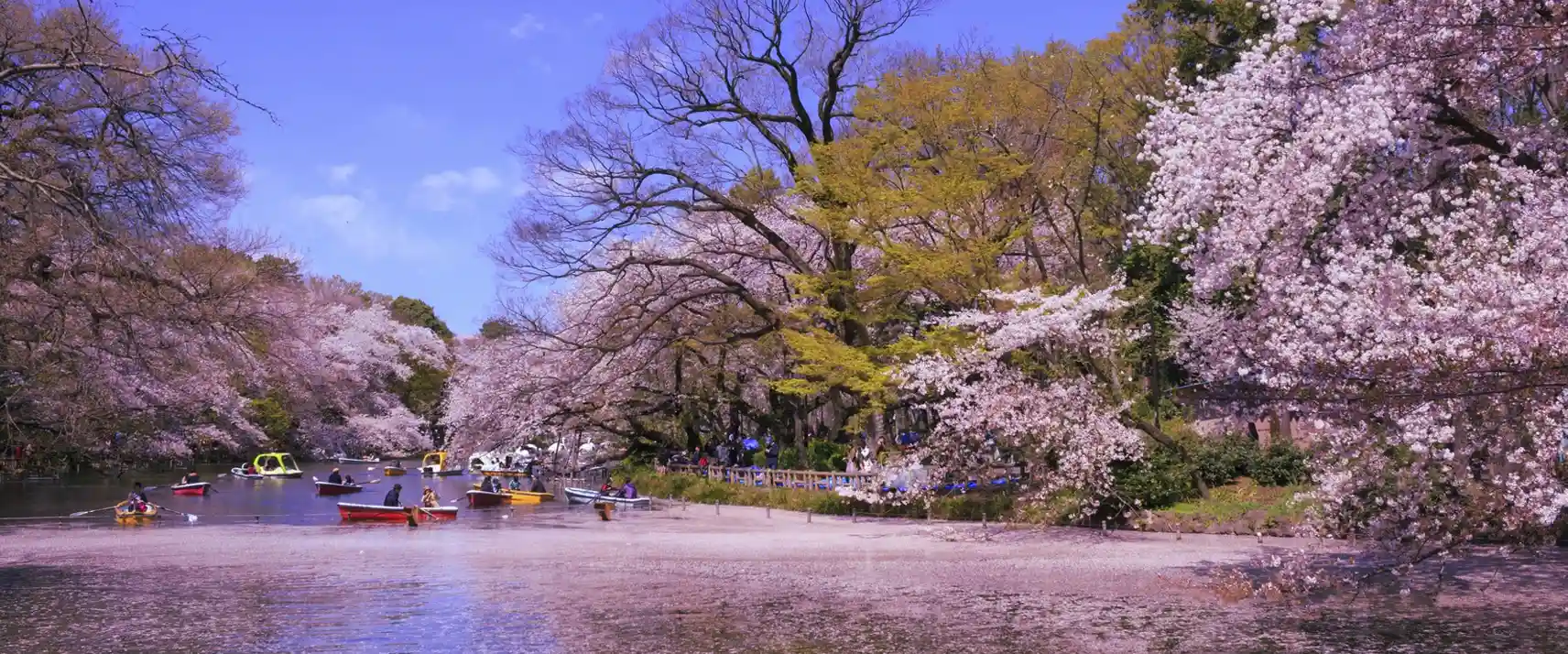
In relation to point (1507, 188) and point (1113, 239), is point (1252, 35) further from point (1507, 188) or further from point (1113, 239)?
point (1507, 188)

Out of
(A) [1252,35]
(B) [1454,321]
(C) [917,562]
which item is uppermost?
(A) [1252,35]

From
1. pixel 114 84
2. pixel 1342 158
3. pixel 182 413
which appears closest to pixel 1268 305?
pixel 1342 158

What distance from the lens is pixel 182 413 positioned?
147ft

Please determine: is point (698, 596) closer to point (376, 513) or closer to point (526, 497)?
point (376, 513)

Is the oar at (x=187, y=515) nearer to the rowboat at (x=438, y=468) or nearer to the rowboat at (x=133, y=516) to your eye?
the rowboat at (x=133, y=516)

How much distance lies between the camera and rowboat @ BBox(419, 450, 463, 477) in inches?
2183

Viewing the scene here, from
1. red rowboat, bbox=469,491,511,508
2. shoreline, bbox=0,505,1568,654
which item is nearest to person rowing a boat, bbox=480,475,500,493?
red rowboat, bbox=469,491,511,508

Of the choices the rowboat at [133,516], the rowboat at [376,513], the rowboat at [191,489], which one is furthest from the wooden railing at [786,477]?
the rowboat at [191,489]

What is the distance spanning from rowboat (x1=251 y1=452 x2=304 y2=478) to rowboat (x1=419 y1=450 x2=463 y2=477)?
17.8 feet

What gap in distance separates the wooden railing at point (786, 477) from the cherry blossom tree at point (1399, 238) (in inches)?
509

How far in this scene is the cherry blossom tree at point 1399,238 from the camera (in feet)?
39.2

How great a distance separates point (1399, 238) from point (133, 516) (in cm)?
2849

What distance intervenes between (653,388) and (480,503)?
6860 millimetres

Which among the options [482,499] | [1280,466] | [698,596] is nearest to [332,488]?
[482,499]
